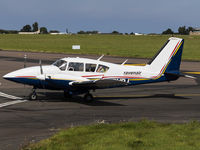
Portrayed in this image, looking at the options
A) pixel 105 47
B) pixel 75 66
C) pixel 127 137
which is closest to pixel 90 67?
pixel 75 66

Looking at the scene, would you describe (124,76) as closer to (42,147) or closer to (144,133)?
(144,133)

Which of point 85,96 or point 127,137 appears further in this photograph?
point 85,96

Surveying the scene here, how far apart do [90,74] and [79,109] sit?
2.81 meters

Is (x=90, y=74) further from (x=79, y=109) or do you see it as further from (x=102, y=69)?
(x=79, y=109)

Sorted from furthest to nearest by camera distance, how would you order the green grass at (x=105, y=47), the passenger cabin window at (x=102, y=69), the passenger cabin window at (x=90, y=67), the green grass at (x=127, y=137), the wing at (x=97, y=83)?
the green grass at (x=105, y=47) → the passenger cabin window at (x=102, y=69) → the passenger cabin window at (x=90, y=67) → the wing at (x=97, y=83) → the green grass at (x=127, y=137)

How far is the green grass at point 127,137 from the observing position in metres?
11.6

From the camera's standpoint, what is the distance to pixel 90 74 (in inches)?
839

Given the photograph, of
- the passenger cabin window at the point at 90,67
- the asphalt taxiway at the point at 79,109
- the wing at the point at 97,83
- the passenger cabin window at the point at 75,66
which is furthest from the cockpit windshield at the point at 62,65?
the asphalt taxiway at the point at 79,109

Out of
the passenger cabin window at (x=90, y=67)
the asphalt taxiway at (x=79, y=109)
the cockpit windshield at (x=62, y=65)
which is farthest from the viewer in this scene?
the passenger cabin window at (x=90, y=67)

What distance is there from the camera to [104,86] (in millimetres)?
20828

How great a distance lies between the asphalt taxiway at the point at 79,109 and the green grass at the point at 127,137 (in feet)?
3.73

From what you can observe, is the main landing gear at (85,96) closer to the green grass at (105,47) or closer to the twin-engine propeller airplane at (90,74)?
the twin-engine propeller airplane at (90,74)

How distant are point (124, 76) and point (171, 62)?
3.60 meters

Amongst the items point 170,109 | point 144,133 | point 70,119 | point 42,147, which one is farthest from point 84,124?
point 170,109
